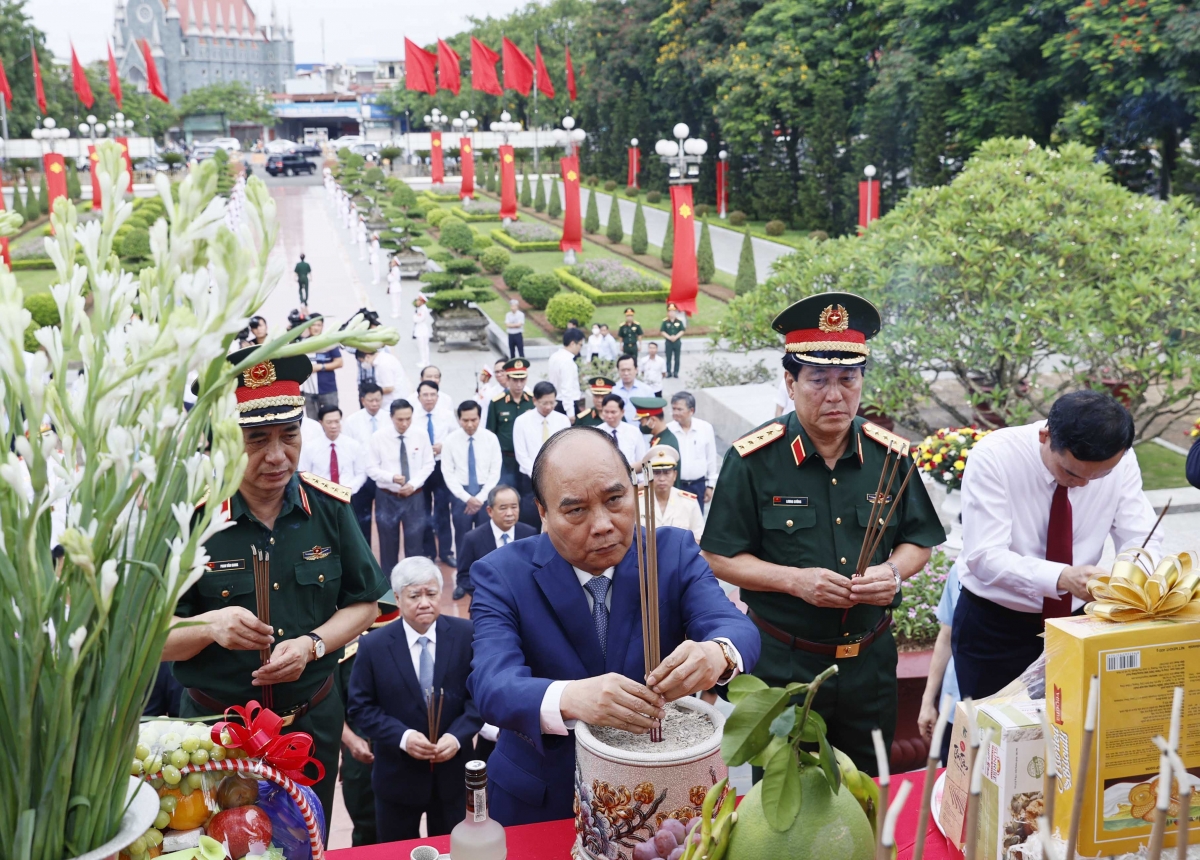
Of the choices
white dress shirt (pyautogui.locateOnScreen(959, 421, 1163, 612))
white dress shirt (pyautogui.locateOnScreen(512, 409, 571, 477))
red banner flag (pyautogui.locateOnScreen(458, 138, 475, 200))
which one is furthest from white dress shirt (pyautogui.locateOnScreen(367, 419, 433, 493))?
red banner flag (pyautogui.locateOnScreen(458, 138, 475, 200))

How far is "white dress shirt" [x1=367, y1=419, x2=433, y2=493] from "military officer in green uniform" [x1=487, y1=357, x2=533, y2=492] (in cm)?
76

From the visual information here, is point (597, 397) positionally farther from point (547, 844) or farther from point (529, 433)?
point (547, 844)

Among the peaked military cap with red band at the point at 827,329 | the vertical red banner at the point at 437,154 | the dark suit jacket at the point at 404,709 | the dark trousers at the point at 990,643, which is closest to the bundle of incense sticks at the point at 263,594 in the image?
the dark suit jacket at the point at 404,709

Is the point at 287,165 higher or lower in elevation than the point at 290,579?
higher

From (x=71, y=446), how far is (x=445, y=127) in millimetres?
70333

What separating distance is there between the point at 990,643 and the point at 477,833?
1864mm

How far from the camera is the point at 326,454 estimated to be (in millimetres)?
7891

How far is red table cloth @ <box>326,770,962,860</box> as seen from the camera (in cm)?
209

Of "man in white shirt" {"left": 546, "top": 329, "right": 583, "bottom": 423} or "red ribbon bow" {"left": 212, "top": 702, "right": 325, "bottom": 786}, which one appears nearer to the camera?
"red ribbon bow" {"left": 212, "top": 702, "right": 325, "bottom": 786}

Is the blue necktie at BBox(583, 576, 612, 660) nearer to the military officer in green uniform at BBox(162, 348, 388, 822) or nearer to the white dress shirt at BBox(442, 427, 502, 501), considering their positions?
the military officer in green uniform at BBox(162, 348, 388, 822)

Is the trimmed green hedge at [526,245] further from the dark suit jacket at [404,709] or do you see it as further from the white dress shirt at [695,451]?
the dark suit jacket at [404,709]

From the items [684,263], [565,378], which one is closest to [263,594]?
[565,378]

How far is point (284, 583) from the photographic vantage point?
3.20 metres

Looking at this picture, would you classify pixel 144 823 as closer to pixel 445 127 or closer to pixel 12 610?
pixel 12 610
